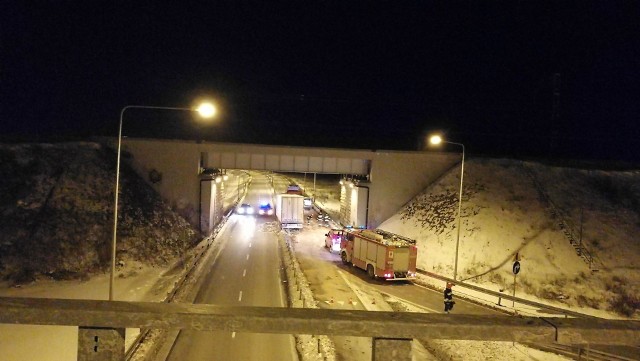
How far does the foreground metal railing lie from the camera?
4.19m

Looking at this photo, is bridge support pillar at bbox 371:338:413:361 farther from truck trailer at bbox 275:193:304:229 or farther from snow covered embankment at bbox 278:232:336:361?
truck trailer at bbox 275:193:304:229

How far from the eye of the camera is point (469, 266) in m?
32.4

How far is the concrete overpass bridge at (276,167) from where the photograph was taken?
4238 cm

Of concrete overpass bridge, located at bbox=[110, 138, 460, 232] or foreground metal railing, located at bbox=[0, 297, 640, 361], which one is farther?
concrete overpass bridge, located at bbox=[110, 138, 460, 232]

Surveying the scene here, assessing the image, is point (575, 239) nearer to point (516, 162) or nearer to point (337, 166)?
point (516, 162)

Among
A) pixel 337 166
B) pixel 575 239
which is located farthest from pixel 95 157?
pixel 575 239

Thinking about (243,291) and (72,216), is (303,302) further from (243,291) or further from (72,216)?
(72,216)

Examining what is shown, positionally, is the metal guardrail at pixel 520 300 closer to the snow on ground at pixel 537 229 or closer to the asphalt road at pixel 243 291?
the snow on ground at pixel 537 229

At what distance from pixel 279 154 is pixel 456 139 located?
41200mm

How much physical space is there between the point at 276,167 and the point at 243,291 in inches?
862

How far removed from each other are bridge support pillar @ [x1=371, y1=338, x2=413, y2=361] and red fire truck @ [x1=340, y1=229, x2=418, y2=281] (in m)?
24.6

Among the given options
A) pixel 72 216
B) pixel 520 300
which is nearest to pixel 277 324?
pixel 520 300

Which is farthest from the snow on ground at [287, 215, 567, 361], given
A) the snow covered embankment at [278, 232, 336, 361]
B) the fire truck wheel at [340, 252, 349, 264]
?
the fire truck wheel at [340, 252, 349, 264]

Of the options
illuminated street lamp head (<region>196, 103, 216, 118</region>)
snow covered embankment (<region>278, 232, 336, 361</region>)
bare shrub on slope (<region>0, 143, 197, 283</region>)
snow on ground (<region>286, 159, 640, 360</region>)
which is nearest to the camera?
illuminated street lamp head (<region>196, 103, 216, 118</region>)
